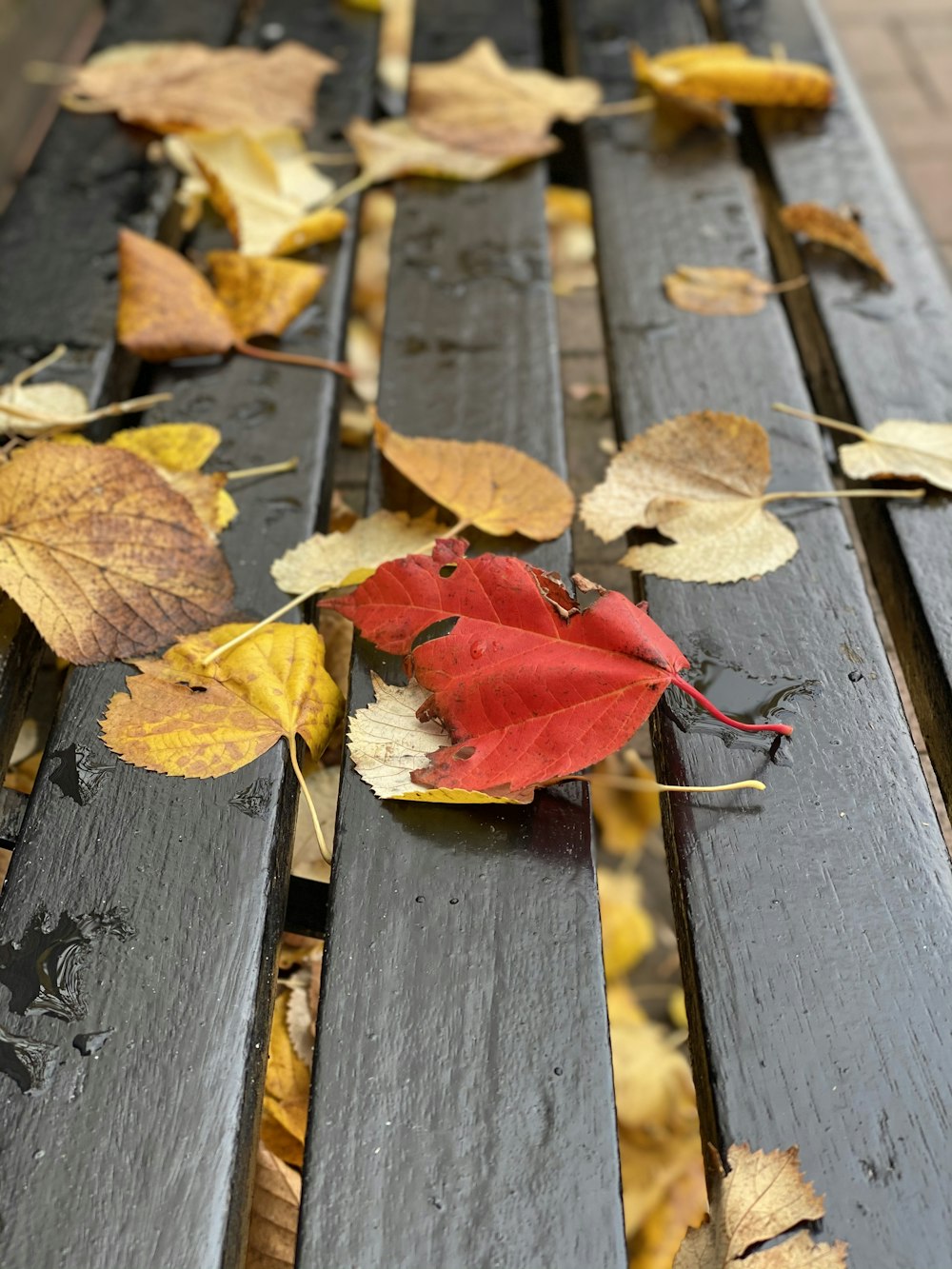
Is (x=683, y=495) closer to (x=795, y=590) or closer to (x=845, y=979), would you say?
(x=795, y=590)

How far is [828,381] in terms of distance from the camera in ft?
3.74

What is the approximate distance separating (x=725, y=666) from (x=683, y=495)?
0.68 feet

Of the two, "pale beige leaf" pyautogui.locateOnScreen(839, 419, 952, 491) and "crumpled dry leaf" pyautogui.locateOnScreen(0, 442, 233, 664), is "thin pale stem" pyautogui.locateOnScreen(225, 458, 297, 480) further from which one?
"pale beige leaf" pyautogui.locateOnScreen(839, 419, 952, 491)

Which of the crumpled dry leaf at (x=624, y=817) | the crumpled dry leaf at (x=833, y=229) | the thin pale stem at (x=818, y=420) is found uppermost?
the crumpled dry leaf at (x=833, y=229)

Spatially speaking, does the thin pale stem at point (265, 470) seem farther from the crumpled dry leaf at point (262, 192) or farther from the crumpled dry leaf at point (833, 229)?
the crumpled dry leaf at point (833, 229)

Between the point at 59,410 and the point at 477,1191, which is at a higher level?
the point at 59,410

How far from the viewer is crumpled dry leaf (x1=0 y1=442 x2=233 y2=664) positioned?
0.83m

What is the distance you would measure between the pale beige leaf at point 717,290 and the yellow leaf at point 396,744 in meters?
0.65

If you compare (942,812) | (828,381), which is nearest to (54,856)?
(942,812)

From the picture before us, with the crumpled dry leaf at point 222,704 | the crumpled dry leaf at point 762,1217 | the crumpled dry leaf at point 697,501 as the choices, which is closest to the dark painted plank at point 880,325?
the crumpled dry leaf at point 697,501

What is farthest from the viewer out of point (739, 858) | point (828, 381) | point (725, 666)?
point (828, 381)

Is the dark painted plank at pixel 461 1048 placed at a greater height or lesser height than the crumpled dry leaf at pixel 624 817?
greater

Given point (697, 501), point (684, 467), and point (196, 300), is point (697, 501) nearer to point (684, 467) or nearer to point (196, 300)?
point (684, 467)

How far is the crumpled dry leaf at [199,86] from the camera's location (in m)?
1.38
